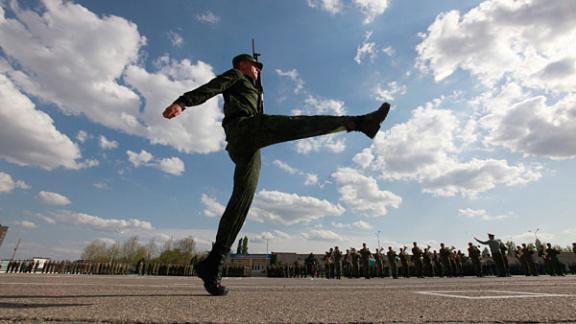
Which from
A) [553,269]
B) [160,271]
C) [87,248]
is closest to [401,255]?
[553,269]

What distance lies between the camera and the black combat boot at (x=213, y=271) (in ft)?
7.74

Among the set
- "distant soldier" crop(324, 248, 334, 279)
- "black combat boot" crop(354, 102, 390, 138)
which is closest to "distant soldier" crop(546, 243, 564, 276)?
"distant soldier" crop(324, 248, 334, 279)

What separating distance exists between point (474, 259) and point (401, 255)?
409 centimetres

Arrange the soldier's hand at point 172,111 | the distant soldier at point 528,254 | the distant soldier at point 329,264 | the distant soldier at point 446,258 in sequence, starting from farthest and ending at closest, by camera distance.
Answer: the distant soldier at point 329,264 → the distant soldier at point 446,258 → the distant soldier at point 528,254 → the soldier's hand at point 172,111

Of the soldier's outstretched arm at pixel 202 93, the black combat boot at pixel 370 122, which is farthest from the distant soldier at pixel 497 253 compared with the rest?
the soldier's outstretched arm at pixel 202 93

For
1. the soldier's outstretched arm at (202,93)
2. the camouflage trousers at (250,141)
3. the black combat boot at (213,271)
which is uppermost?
the soldier's outstretched arm at (202,93)

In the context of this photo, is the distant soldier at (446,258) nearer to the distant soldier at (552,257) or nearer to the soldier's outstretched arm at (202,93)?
the distant soldier at (552,257)

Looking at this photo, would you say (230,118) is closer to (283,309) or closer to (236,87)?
(236,87)

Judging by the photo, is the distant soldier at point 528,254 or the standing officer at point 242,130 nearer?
the standing officer at point 242,130

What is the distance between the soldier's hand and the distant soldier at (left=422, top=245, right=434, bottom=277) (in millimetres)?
20736

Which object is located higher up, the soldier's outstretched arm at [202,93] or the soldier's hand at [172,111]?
the soldier's outstretched arm at [202,93]

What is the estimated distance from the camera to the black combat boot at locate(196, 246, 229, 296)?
2359mm

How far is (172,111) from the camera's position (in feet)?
7.07

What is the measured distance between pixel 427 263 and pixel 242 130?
2046cm
